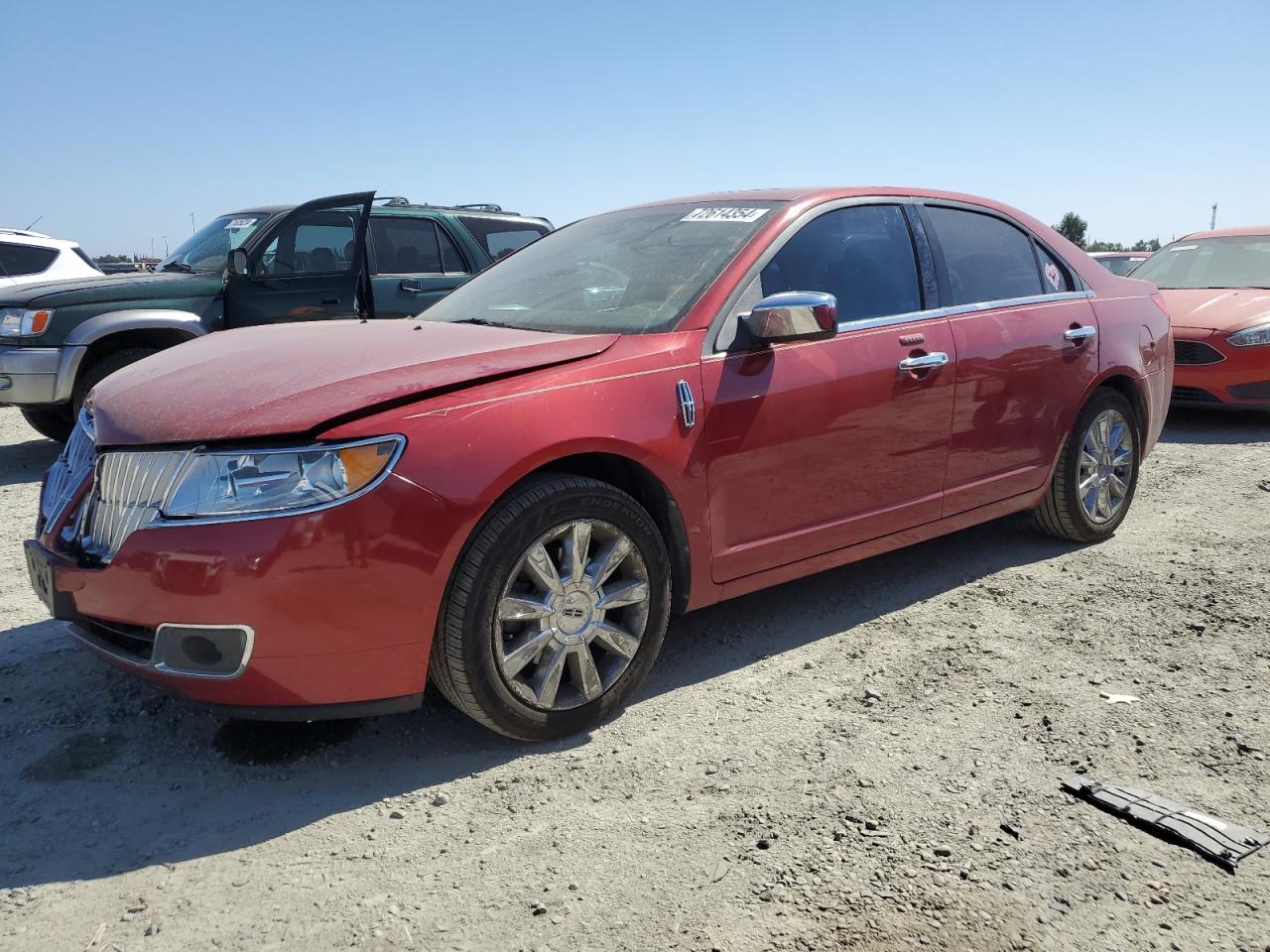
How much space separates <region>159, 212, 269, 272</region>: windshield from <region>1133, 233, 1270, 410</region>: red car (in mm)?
7442

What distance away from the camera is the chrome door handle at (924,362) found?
13.0 feet

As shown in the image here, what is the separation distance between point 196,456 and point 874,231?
2.67 meters

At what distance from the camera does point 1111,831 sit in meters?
2.61

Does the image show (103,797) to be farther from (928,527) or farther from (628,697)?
(928,527)

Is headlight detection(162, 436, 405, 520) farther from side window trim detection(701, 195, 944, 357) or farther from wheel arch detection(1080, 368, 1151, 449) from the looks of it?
wheel arch detection(1080, 368, 1151, 449)

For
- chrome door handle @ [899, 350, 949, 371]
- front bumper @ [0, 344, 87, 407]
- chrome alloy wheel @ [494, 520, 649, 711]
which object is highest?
chrome door handle @ [899, 350, 949, 371]

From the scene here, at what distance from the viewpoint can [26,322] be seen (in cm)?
681

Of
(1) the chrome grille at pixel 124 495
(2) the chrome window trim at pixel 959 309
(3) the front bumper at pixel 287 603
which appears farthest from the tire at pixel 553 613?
(2) the chrome window trim at pixel 959 309

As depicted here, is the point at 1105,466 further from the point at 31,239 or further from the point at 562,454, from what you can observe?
the point at 31,239

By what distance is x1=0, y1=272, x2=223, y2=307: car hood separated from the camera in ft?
22.5

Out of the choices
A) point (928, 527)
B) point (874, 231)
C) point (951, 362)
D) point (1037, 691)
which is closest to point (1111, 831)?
point (1037, 691)

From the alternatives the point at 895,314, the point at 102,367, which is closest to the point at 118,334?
the point at 102,367

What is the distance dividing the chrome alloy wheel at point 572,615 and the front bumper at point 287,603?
28cm

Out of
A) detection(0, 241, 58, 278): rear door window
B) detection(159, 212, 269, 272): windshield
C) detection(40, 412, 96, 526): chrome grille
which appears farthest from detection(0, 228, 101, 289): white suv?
detection(40, 412, 96, 526): chrome grille
